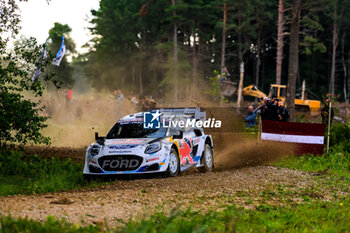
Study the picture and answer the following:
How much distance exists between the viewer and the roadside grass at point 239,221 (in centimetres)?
487

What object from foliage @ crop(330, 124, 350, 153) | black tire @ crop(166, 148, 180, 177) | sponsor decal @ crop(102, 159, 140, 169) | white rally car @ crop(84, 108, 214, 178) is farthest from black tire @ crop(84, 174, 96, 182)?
foliage @ crop(330, 124, 350, 153)

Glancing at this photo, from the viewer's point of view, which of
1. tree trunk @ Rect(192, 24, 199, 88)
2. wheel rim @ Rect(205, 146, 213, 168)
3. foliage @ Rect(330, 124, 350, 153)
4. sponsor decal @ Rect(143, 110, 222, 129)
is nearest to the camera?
sponsor decal @ Rect(143, 110, 222, 129)

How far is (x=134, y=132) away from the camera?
1166cm

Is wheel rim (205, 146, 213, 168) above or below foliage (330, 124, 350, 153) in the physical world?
below

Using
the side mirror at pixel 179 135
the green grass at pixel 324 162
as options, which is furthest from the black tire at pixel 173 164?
the green grass at pixel 324 162

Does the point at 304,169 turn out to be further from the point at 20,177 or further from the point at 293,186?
the point at 20,177

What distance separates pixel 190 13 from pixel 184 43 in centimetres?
464

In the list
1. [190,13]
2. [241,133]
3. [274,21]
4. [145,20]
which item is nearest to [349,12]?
[274,21]

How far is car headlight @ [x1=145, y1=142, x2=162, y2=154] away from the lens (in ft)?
34.6

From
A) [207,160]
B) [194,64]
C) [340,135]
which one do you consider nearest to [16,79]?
[207,160]

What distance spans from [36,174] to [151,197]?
6280 millimetres

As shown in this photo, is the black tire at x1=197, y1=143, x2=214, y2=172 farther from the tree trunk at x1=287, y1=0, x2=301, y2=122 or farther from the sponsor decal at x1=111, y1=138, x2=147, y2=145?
the tree trunk at x1=287, y1=0, x2=301, y2=122

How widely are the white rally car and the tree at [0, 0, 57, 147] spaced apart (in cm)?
243

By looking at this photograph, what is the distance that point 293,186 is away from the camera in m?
9.82
